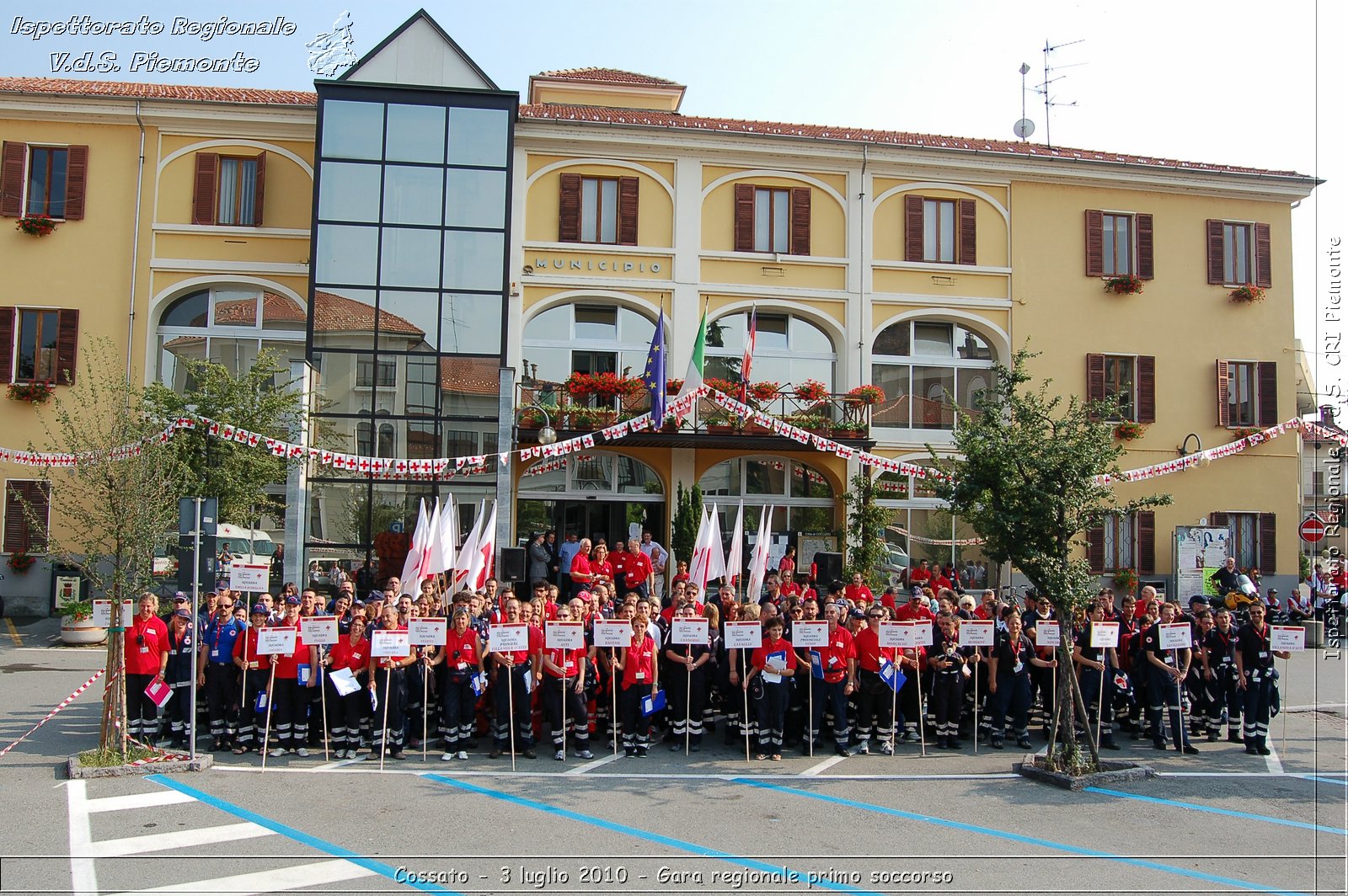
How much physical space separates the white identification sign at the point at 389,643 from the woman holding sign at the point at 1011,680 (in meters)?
6.58

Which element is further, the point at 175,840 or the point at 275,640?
the point at 275,640

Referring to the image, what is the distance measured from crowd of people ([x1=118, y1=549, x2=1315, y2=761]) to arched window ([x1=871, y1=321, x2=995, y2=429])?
486 inches

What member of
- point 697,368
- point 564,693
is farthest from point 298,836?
point 697,368

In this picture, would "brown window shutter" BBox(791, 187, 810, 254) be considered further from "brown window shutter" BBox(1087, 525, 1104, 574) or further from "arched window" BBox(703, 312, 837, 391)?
"brown window shutter" BBox(1087, 525, 1104, 574)

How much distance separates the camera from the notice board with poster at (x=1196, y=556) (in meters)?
23.9

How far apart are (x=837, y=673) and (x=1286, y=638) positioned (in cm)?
535

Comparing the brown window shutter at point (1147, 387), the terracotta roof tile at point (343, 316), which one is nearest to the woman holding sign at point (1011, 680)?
the terracotta roof tile at point (343, 316)

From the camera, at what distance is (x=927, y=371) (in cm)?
2530

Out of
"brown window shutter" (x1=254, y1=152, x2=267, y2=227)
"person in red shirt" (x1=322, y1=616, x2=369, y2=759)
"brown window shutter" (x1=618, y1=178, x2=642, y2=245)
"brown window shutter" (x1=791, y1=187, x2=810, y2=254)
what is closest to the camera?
"person in red shirt" (x1=322, y1=616, x2=369, y2=759)

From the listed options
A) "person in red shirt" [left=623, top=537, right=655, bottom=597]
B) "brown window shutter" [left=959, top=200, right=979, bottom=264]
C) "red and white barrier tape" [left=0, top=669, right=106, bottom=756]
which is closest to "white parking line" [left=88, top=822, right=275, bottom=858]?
"red and white barrier tape" [left=0, top=669, right=106, bottom=756]

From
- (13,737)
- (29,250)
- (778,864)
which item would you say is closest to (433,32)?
(29,250)

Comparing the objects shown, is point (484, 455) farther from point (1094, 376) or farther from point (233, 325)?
point (1094, 376)

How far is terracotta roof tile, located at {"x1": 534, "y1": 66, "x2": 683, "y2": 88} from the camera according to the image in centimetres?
2836

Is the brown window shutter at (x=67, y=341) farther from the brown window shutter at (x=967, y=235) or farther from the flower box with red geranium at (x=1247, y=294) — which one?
the flower box with red geranium at (x=1247, y=294)
